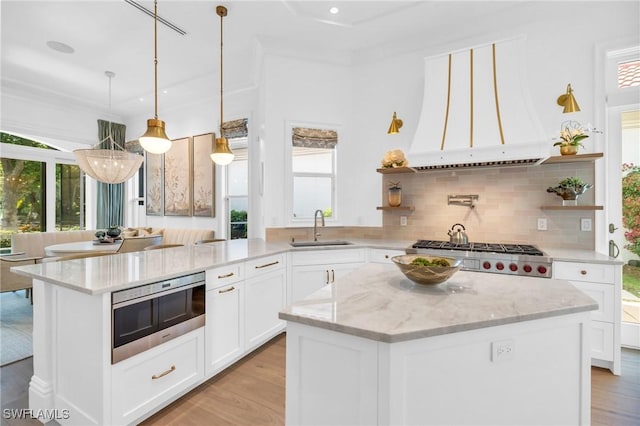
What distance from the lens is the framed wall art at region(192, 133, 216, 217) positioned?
5133 mm

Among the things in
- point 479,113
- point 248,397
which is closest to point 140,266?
point 248,397

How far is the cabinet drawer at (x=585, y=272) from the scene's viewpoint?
92.7 inches

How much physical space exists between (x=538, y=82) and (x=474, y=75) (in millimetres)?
722

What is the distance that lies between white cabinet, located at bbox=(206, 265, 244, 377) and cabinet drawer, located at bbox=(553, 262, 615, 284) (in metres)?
2.61

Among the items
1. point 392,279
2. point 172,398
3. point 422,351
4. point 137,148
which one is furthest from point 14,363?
point 137,148

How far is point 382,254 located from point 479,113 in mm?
1677

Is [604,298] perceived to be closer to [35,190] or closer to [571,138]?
[571,138]

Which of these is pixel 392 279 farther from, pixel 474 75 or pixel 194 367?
pixel 474 75

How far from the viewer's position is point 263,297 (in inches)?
110

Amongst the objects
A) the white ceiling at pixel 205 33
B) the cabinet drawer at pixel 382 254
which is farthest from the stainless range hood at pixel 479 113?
the cabinet drawer at pixel 382 254

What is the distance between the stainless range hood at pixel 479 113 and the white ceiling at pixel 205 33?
564mm

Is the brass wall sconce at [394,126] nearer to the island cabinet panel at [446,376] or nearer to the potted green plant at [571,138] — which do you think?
the potted green plant at [571,138]

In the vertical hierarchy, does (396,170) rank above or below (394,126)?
below

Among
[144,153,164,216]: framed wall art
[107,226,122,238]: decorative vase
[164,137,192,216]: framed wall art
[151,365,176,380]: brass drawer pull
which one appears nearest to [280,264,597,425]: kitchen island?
[151,365,176,380]: brass drawer pull
